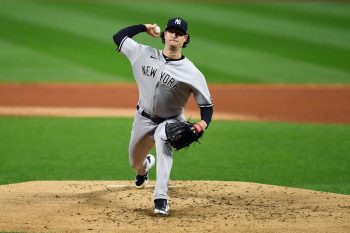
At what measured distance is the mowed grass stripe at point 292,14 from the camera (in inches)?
778

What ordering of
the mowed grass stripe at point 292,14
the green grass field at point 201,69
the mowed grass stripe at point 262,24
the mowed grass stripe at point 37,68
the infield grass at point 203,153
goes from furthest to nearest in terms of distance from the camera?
the mowed grass stripe at point 292,14
the mowed grass stripe at point 262,24
the mowed grass stripe at point 37,68
the green grass field at point 201,69
the infield grass at point 203,153

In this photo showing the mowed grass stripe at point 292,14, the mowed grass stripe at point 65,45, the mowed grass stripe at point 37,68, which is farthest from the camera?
the mowed grass stripe at point 292,14

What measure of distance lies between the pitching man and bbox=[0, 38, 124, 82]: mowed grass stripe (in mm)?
8122

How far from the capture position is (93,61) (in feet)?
53.9

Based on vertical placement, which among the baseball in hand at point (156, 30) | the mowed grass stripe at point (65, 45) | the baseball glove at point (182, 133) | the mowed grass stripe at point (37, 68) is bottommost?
the baseball glove at point (182, 133)

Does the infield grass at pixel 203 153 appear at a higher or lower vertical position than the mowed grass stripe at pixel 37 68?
lower

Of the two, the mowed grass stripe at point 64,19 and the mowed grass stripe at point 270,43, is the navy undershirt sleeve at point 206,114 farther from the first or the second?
the mowed grass stripe at point 64,19

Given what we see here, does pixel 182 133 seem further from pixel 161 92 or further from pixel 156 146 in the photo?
pixel 161 92

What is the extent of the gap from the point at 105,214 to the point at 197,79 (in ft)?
4.56

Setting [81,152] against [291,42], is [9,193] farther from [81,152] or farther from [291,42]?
[291,42]

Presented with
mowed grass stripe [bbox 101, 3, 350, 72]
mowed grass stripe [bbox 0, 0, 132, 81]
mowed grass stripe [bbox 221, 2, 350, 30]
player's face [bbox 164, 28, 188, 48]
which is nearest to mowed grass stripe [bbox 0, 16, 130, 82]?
mowed grass stripe [bbox 0, 0, 132, 81]

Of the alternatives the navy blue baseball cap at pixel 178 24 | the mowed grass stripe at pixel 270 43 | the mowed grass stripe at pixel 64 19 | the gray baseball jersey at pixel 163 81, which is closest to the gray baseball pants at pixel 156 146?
the gray baseball jersey at pixel 163 81

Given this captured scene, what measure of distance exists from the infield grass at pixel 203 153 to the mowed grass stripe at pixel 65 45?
469 centimetres

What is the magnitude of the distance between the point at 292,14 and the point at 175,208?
14.4 m
